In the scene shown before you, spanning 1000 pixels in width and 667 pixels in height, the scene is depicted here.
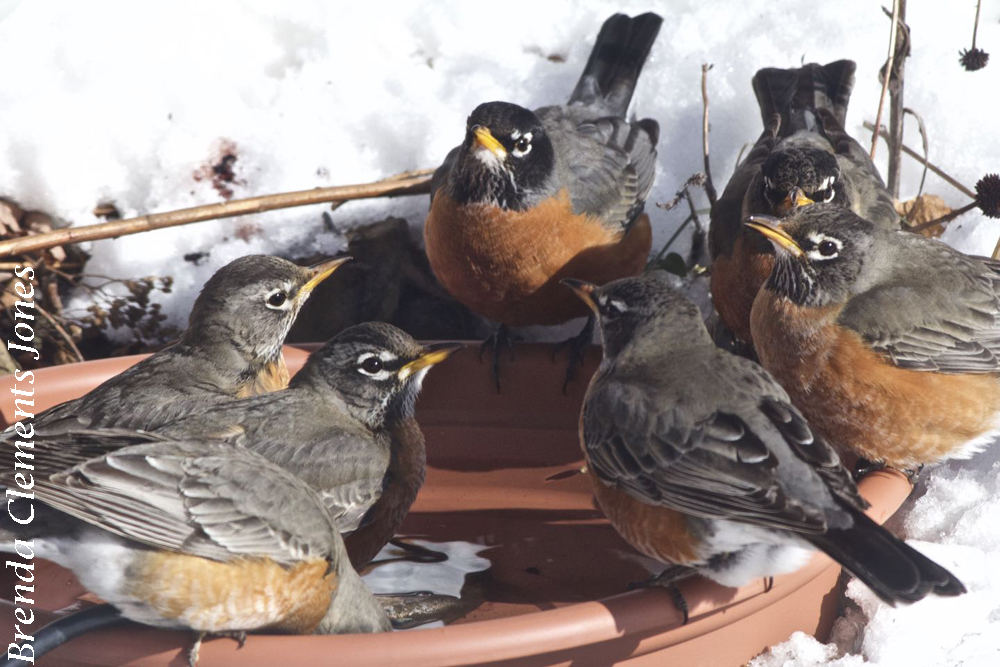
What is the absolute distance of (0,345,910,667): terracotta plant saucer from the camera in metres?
2.51

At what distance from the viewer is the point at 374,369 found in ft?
11.5

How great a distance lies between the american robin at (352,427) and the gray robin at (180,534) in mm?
359

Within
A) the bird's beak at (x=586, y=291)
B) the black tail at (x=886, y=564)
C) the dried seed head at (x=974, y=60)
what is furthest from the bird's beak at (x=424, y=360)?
the dried seed head at (x=974, y=60)

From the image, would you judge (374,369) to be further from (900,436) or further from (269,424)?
(900,436)

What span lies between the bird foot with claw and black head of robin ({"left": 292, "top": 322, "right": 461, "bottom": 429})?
1.04 m

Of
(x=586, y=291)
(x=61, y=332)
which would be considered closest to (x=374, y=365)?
(x=586, y=291)

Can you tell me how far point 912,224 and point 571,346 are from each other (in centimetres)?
168

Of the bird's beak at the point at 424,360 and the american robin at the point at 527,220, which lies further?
the american robin at the point at 527,220

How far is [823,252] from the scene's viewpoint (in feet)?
12.0

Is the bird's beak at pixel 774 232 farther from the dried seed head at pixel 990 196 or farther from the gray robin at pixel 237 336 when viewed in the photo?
the gray robin at pixel 237 336

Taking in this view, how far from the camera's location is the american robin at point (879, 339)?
3512 millimetres

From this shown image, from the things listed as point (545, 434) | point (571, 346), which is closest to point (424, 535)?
point (545, 434)

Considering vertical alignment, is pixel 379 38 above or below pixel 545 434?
above

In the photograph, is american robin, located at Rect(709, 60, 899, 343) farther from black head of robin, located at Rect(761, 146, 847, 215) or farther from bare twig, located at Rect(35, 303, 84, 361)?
bare twig, located at Rect(35, 303, 84, 361)
